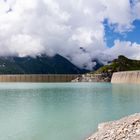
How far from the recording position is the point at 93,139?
2286cm

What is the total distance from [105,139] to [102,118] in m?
16.7

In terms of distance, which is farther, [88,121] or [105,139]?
[88,121]

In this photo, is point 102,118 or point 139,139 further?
point 102,118

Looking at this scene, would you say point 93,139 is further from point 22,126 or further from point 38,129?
point 22,126

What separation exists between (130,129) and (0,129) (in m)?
12.9

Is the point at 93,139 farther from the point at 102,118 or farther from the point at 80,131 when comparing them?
the point at 102,118

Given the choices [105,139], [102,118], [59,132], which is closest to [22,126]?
[59,132]

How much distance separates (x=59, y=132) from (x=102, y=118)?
32.8ft

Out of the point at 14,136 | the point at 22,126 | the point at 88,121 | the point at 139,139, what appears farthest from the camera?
the point at 88,121

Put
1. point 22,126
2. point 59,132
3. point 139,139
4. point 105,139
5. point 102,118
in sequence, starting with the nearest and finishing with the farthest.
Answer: point 139,139 → point 105,139 → point 59,132 → point 22,126 → point 102,118

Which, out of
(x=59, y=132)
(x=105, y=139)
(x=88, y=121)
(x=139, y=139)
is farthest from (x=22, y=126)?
(x=139, y=139)

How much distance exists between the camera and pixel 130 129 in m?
21.8

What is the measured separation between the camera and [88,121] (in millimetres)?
35875

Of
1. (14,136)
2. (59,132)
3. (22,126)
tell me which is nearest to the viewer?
(14,136)
